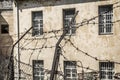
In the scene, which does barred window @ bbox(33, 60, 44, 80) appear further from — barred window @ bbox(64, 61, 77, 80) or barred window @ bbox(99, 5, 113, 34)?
barred window @ bbox(99, 5, 113, 34)

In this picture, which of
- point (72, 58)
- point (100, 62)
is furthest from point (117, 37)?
point (72, 58)

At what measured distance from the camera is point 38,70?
2220 centimetres

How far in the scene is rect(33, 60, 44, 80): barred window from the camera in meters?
22.0

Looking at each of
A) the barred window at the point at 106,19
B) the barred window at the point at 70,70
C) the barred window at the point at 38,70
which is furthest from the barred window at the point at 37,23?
the barred window at the point at 106,19

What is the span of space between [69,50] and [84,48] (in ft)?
3.54

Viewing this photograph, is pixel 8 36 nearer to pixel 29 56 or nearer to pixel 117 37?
pixel 29 56

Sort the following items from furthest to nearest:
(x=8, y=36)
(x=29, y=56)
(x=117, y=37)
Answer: (x=8, y=36) → (x=29, y=56) → (x=117, y=37)

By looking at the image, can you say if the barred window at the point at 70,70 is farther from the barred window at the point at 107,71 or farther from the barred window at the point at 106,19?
the barred window at the point at 106,19

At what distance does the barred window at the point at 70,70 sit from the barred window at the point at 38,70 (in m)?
1.81

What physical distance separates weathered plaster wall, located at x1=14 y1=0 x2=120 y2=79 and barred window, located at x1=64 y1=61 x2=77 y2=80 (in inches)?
11.0

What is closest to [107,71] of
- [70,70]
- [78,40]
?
[70,70]

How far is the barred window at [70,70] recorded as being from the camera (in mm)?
20922

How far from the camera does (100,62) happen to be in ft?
66.2

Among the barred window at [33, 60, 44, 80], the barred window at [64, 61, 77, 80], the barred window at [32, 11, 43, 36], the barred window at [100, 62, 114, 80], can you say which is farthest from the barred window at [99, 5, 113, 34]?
the barred window at [33, 60, 44, 80]
